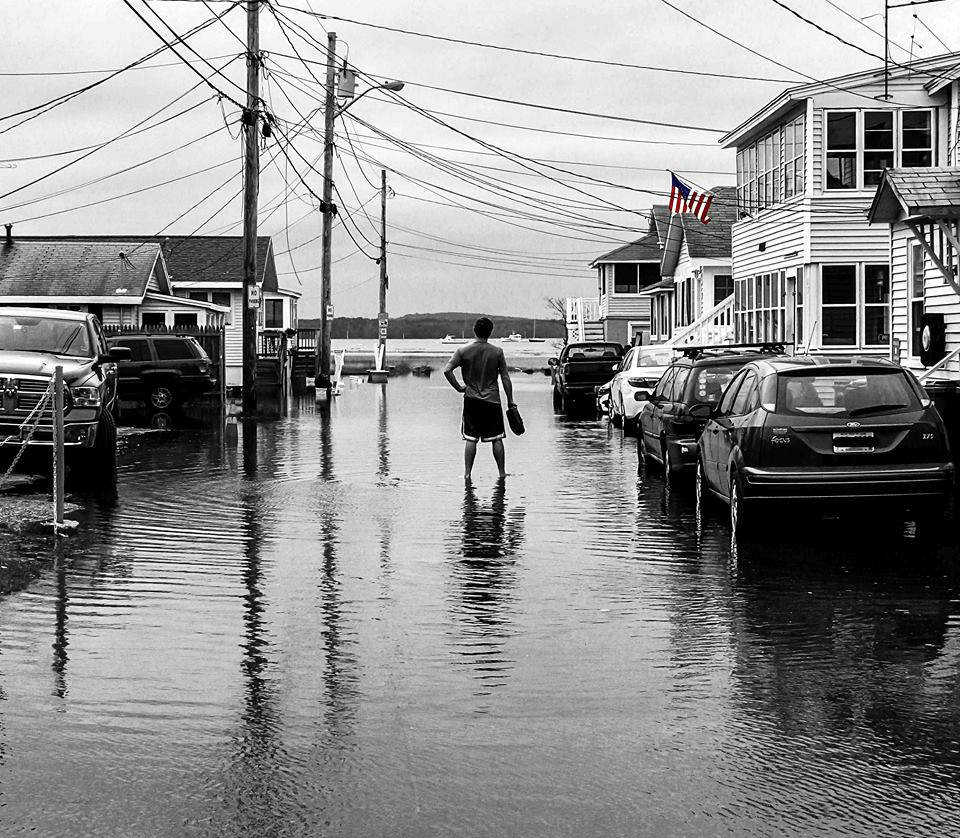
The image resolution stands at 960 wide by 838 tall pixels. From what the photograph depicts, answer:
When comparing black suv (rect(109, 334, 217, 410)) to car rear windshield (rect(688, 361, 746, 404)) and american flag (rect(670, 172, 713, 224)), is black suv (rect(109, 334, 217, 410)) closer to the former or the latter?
american flag (rect(670, 172, 713, 224))

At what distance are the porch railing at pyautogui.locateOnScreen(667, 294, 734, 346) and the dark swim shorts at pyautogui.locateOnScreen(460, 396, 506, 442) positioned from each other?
2440 cm

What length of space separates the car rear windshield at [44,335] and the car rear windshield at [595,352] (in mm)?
20943

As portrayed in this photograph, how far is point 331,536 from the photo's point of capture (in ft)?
41.4

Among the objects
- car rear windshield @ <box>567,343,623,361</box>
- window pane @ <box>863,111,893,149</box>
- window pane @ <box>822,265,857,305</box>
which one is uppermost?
window pane @ <box>863,111,893,149</box>

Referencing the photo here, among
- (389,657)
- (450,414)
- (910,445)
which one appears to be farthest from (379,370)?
(389,657)

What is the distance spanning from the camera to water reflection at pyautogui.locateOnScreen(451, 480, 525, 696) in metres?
7.70

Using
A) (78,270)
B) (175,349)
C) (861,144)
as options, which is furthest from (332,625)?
(78,270)

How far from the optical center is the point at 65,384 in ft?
59.4

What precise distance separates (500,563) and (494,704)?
4.38 m

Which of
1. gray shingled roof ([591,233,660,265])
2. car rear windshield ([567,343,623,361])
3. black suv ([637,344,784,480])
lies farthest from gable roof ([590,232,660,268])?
black suv ([637,344,784,480])

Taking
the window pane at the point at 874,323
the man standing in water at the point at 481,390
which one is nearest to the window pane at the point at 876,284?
the window pane at the point at 874,323

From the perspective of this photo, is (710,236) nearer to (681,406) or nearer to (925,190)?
(925,190)

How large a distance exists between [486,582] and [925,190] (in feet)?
47.3

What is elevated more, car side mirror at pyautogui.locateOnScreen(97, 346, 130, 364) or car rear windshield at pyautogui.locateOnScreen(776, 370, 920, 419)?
car side mirror at pyautogui.locateOnScreen(97, 346, 130, 364)
